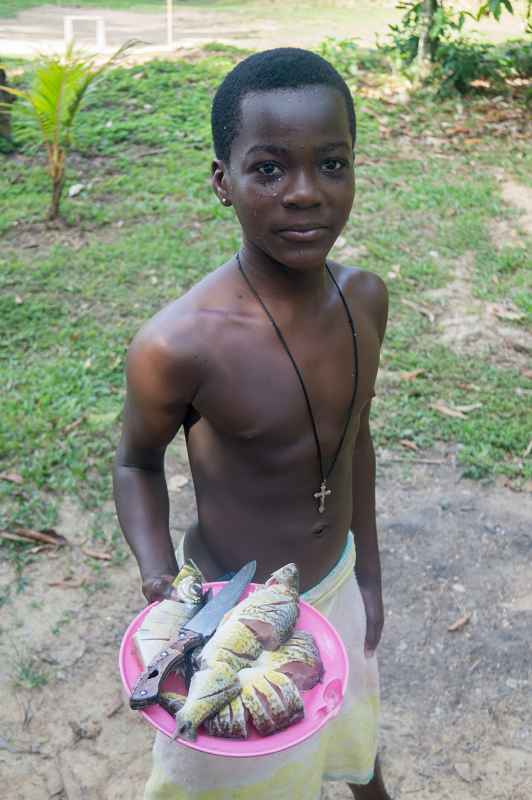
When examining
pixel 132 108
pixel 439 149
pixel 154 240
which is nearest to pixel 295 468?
pixel 154 240

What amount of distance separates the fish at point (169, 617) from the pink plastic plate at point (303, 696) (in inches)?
1.3

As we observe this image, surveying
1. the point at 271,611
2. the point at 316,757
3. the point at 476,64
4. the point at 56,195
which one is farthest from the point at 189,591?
the point at 476,64

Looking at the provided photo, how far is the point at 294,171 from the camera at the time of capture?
1494mm

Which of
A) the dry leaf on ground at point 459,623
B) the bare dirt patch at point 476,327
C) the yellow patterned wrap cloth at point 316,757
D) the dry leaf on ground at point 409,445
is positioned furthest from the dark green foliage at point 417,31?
the yellow patterned wrap cloth at point 316,757

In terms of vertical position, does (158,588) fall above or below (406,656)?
above

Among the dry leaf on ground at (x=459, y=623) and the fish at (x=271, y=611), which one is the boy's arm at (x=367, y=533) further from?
the dry leaf on ground at (x=459, y=623)

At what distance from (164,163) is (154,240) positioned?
1.20 meters

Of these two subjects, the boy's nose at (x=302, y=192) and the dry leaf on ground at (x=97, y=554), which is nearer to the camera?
the boy's nose at (x=302, y=192)

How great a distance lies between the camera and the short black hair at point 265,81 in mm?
1509

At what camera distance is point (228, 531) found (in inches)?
69.7

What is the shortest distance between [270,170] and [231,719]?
0.88m

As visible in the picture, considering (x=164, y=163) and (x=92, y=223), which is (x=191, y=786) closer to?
(x=92, y=223)

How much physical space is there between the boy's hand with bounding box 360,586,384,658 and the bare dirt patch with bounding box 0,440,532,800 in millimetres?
714

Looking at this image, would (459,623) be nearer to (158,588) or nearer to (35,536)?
(35,536)
